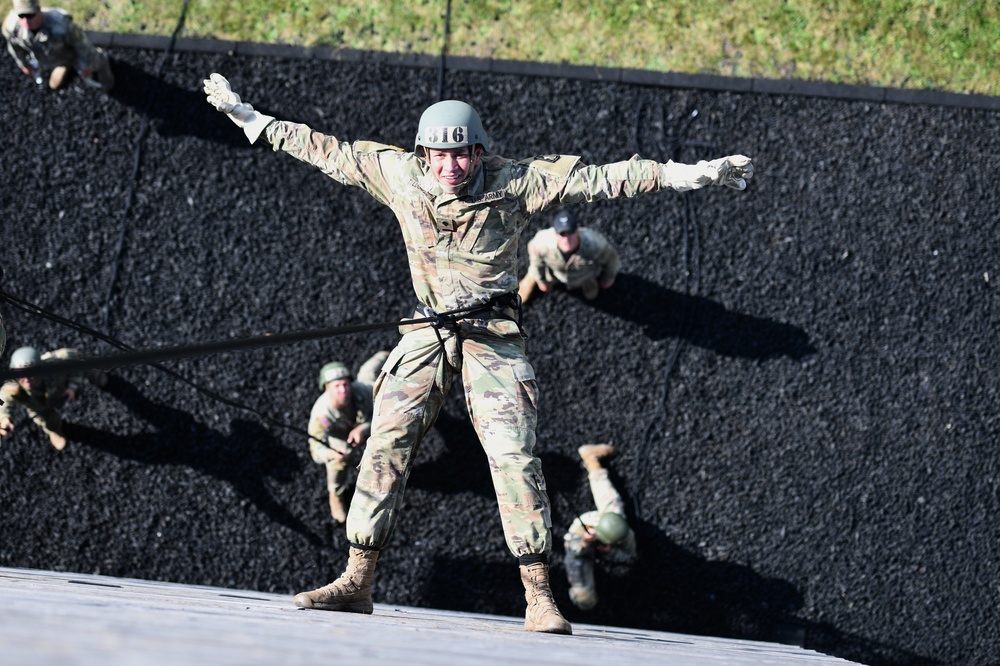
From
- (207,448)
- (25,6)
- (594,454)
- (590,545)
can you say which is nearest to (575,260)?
(594,454)

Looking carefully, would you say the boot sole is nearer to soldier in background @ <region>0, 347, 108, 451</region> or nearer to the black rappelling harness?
the black rappelling harness

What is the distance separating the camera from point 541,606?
20.9 ft

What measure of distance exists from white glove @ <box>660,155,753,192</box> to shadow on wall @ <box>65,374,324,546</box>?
4520 mm

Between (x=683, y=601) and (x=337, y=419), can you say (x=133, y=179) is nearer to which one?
(x=337, y=419)

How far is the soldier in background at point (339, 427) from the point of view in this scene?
28.2ft

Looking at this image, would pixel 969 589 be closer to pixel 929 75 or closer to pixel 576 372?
pixel 576 372

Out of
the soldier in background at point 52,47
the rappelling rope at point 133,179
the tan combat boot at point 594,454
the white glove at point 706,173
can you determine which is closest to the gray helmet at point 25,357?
the rappelling rope at point 133,179

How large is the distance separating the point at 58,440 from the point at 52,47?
339cm

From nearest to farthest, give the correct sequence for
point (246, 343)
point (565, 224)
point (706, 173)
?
point (246, 343)
point (706, 173)
point (565, 224)

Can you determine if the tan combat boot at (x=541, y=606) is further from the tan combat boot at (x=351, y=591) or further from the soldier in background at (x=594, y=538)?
the soldier in background at (x=594, y=538)

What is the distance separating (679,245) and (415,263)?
10.5 ft

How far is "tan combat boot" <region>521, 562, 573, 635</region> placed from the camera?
622 cm

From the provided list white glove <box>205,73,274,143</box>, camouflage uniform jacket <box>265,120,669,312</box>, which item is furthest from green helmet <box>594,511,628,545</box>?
white glove <box>205,73,274,143</box>

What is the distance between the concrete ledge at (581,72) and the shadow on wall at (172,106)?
0.31m
